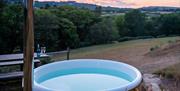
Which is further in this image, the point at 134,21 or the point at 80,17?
the point at 134,21

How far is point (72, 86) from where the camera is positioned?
14.5 feet

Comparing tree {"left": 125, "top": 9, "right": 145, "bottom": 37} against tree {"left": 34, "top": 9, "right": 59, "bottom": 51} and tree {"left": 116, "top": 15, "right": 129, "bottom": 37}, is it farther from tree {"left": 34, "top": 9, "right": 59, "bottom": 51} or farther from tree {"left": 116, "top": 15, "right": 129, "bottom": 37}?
tree {"left": 34, "top": 9, "right": 59, "bottom": 51}

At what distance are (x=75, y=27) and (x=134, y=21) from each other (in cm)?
238

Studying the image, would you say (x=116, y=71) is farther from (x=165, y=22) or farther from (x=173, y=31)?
(x=173, y=31)

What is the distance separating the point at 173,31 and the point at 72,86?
669cm

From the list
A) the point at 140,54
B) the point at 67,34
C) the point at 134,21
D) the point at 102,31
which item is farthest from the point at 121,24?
the point at 67,34

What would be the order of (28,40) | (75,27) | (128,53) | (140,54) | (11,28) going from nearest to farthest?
(28,40) → (11,28) → (140,54) → (128,53) → (75,27)

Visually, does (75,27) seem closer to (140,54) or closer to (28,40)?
(140,54)

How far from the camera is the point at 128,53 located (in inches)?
305

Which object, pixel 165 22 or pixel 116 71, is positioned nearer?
pixel 116 71

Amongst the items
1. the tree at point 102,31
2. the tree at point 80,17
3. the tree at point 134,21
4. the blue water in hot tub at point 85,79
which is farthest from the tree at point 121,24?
the blue water in hot tub at point 85,79

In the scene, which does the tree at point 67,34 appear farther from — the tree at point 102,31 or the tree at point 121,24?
the tree at point 121,24

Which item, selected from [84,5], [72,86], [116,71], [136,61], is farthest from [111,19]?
[72,86]

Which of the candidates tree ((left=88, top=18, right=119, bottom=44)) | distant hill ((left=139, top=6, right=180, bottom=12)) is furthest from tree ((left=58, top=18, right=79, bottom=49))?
distant hill ((left=139, top=6, right=180, bottom=12))
